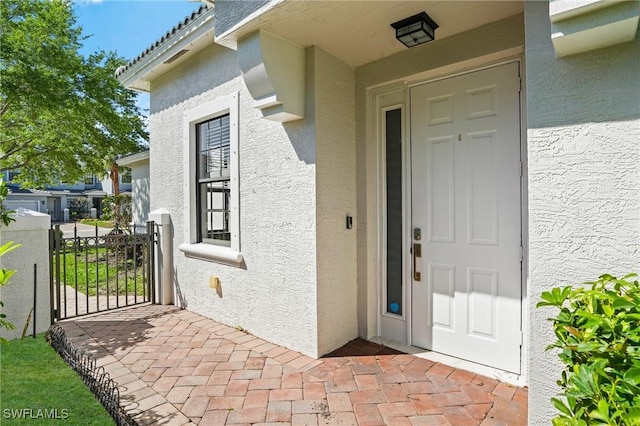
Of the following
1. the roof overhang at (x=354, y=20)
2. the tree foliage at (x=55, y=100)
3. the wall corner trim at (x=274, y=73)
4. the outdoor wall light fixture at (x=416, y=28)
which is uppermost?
the tree foliage at (x=55, y=100)

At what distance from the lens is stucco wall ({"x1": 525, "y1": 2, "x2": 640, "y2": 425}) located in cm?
223

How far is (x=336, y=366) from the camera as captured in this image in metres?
3.89

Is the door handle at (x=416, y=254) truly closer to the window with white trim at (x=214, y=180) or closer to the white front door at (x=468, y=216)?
the white front door at (x=468, y=216)

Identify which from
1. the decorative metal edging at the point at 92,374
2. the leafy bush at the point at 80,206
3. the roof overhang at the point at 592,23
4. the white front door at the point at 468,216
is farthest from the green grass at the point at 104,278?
the leafy bush at the point at 80,206

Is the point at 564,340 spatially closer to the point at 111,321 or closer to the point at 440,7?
the point at 440,7

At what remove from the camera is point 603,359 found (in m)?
1.52

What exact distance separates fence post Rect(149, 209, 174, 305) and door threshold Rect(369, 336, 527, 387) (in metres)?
4.13

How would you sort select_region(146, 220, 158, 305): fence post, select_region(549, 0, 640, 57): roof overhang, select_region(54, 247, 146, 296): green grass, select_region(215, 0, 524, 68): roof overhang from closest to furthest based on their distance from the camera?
1. select_region(549, 0, 640, 57): roof overhang
2. select_region(215, 0, 524, 68): roof overhang
3. select_region(146, 220, 158, 305): fence post
4. select_region(54, 247, 146, 296): green grass

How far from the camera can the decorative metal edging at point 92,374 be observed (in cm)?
300

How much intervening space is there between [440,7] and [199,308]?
554 cm

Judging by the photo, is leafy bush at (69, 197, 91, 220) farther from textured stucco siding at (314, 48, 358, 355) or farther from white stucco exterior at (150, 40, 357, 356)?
textured stucco siding at (314, 48, 358, 355)

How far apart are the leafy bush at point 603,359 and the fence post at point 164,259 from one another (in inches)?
250

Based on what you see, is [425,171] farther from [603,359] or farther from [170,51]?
[170,51]

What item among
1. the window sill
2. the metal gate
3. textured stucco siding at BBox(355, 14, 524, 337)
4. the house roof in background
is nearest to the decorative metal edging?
the metal gate
